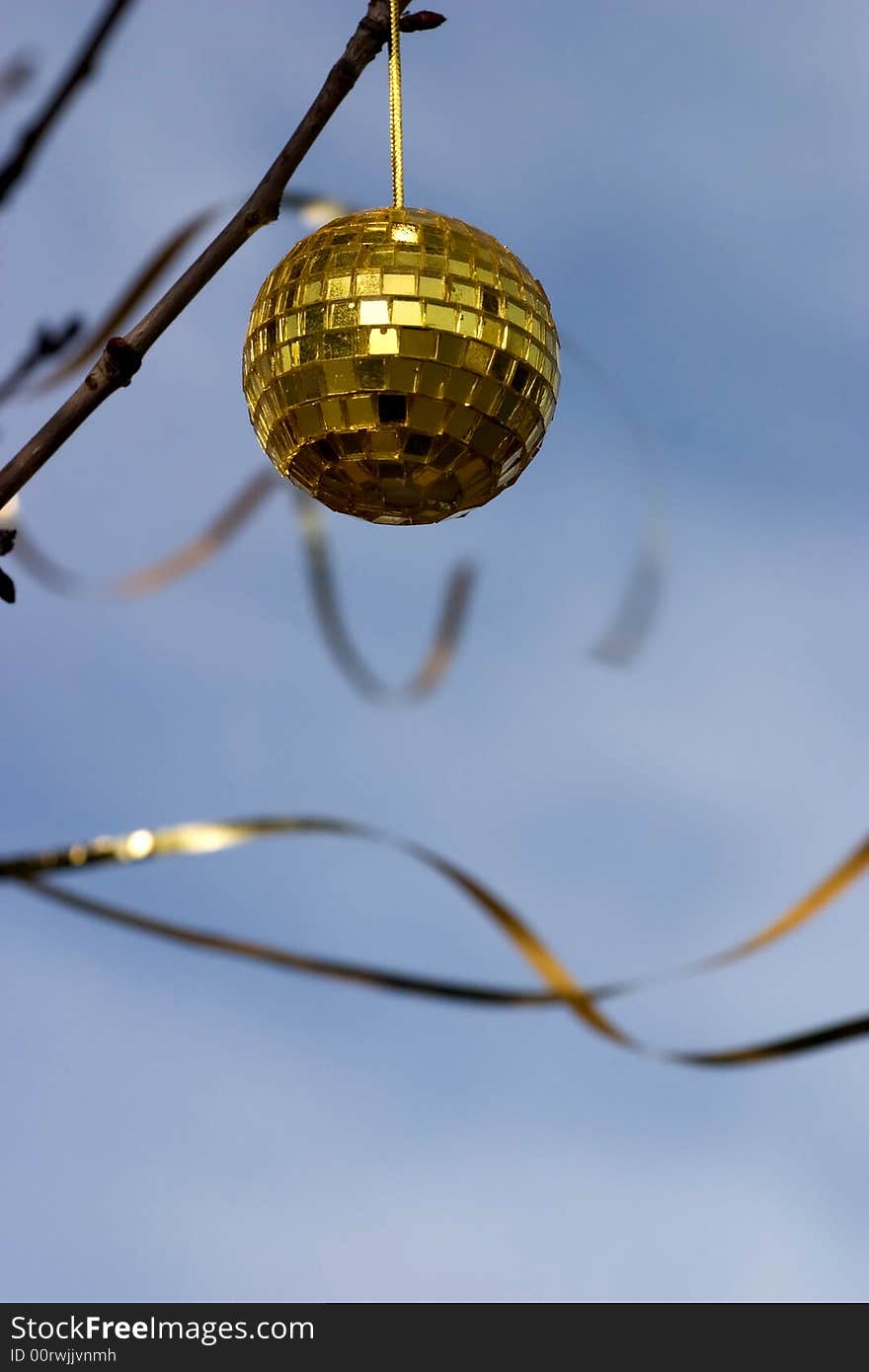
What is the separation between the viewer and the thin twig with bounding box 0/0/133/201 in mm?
3115

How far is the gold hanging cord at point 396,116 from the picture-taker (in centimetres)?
446

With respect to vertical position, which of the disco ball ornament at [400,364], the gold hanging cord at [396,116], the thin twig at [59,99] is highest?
the gold hanging cord at [396,116]

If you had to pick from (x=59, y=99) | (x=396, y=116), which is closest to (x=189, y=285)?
(x=59, y=99)

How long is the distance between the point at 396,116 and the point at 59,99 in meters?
1.66

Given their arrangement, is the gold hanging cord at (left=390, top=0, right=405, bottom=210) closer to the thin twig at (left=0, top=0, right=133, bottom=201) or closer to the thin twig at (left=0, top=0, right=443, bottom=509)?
the thin twig at (left=0, top=0, right=443, bottom=509)

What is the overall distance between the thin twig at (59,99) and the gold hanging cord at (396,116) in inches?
48.7

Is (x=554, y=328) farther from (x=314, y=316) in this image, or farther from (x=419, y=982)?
(x=419, y=982)

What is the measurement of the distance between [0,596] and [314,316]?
1.06 metres

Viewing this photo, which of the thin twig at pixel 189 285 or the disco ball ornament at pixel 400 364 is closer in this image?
the thin twig at pixel 189 285

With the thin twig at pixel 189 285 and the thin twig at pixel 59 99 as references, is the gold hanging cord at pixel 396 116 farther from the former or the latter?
the thin twig at pixel 59 99

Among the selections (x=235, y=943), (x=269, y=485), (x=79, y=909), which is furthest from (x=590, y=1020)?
(x=269, y=485)

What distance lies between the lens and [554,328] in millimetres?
4625

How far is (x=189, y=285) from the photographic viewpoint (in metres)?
3.69

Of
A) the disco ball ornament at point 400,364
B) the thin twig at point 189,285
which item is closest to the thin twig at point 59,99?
the thin twig at point 189,285
